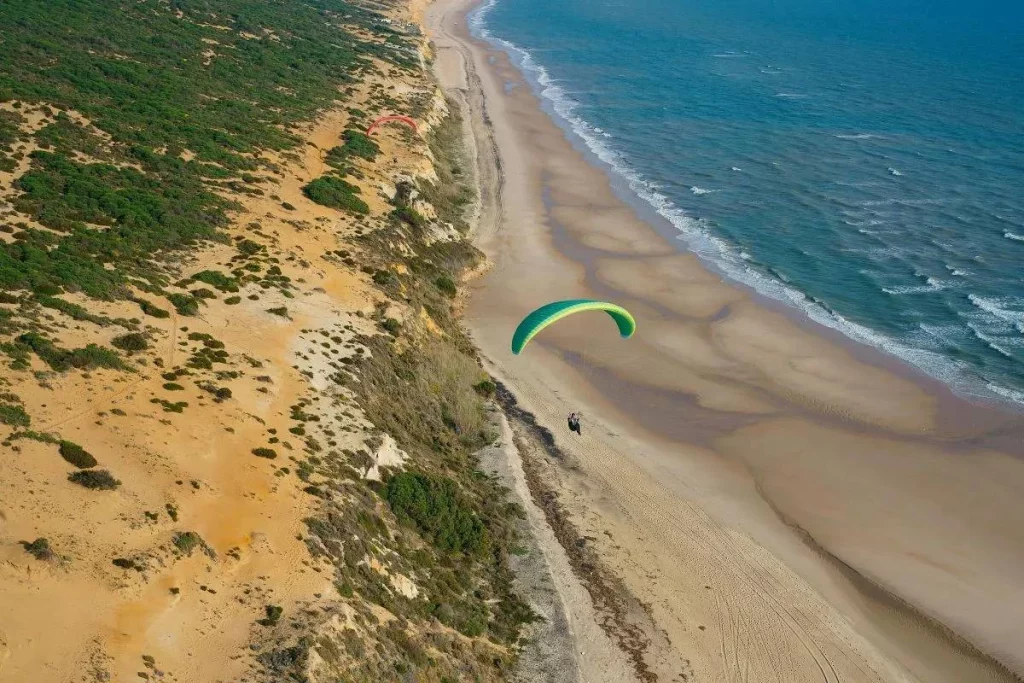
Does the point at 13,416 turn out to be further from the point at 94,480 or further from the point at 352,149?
the point at 352,149

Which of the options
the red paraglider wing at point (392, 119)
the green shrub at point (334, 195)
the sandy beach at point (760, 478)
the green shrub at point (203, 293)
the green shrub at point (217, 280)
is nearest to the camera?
the sandy beach at point (760, 478)

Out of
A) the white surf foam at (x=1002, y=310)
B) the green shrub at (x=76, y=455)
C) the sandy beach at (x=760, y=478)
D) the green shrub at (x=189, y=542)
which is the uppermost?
the white surf foam at (x=1002, y=310)

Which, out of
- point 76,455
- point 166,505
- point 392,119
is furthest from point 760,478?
point 392,119

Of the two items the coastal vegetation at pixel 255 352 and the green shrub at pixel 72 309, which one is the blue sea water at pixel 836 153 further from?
the green shrub at pixel 72 309

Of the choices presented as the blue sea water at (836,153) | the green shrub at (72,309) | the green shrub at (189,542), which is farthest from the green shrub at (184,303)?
the blue sea water at (836,153)

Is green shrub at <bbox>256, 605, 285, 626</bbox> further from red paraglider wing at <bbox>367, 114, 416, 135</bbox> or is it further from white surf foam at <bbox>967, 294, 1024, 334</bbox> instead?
red paraglider wing at <bbox>367, 114, 416, 135</bbox>

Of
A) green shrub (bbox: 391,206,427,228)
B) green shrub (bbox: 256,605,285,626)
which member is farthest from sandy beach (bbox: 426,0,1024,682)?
green shrub (bbox: 256,605,285,626)

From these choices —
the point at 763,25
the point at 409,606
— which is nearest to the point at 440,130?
the point at 409,606
